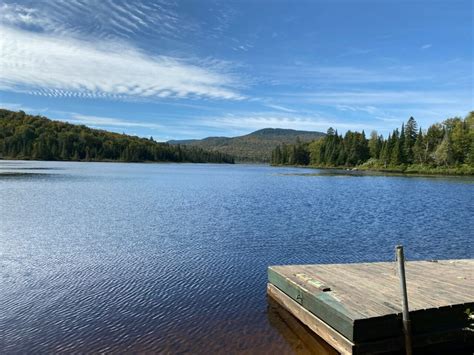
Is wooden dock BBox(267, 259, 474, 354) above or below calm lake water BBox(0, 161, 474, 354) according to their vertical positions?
above

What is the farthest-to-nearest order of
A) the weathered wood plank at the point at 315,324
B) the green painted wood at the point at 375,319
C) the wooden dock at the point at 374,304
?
the weathered wood plank at the point at 315,324 → the wooden dock at the point at 374,304 → the green painted wood at the point at 375,319

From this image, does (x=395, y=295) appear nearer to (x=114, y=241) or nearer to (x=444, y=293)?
(x=444, y=293)

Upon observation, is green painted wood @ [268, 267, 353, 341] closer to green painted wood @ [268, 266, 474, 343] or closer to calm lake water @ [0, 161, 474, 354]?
green painted wood @ [268, 266, 474, 343]

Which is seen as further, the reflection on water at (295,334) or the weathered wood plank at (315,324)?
the reflection on water at (295,334)

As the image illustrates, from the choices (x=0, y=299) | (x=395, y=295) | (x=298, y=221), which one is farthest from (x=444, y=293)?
(x=298, y=221)

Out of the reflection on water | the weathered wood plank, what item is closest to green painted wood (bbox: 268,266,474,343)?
the weathered wood plank

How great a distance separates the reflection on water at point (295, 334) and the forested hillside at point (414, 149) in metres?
110

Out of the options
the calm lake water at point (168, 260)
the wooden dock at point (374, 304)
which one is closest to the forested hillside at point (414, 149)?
the calm lake water at point (168, 260)

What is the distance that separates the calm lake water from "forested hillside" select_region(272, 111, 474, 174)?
93.3 metres

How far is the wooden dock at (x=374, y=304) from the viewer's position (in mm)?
7680

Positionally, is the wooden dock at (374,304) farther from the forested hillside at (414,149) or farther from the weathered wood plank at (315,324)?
the forested hillside at (414,149)

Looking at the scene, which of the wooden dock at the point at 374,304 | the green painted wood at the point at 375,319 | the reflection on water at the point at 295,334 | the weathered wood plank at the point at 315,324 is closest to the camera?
the green painted wood at the point at 375,319

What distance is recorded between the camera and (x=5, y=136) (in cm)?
17888

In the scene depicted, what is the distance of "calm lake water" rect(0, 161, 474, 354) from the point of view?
30.0 feet
